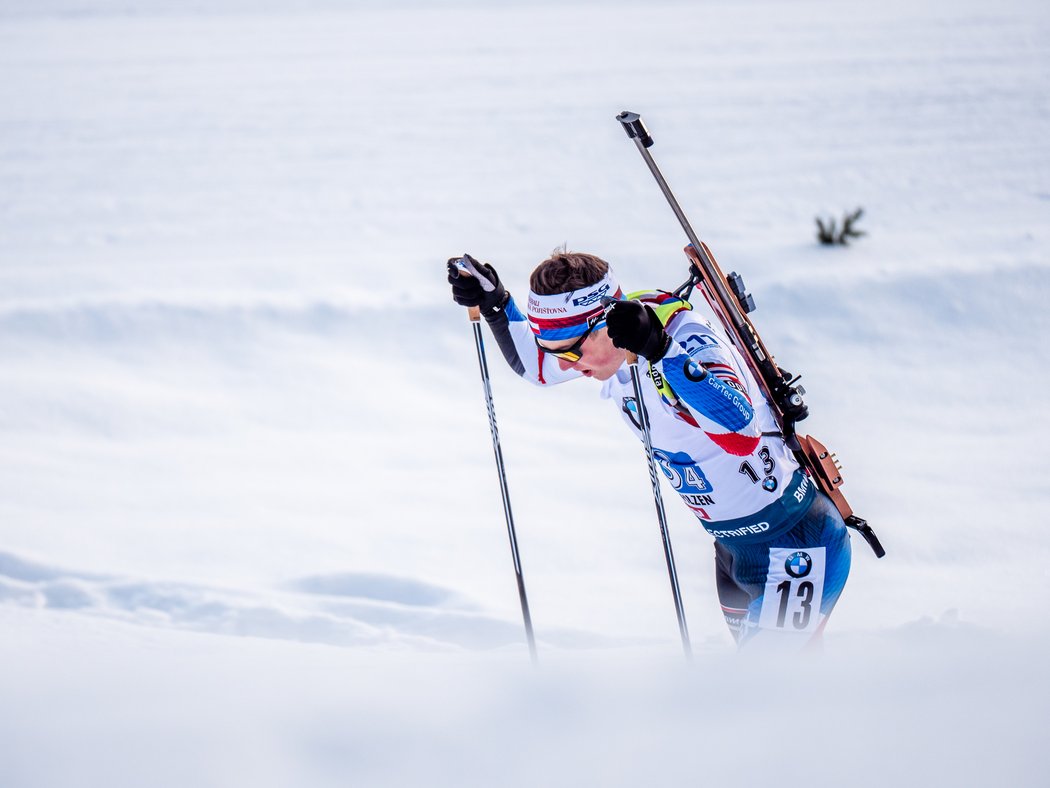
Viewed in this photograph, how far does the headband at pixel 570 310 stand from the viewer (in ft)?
9.70

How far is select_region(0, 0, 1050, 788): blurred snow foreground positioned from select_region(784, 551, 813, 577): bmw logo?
2.58ft

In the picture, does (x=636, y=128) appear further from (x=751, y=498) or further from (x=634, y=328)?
(x=751, y=498)

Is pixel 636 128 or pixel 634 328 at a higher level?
pixel 636 128

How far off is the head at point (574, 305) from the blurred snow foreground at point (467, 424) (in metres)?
1.02

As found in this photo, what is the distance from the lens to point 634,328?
2.66m

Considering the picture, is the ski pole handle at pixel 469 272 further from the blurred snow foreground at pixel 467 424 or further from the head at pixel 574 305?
the blurred snow foreground at pixel 467 424

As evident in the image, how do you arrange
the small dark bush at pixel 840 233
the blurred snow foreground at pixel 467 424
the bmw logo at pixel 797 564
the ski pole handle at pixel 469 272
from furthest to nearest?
the small dark bush at pixel 840 233, the ski pole handle at pixel 469 272, the bmw logo at pixel 797 564, the blurred snow foreground at pixel 467 424

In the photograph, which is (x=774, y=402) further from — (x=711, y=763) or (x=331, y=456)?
(x=331, y=456)

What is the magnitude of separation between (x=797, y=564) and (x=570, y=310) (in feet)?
3.32

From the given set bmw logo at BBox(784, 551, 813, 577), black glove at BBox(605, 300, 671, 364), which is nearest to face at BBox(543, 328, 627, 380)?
black glove at BBox(605, 300, 671, 364)

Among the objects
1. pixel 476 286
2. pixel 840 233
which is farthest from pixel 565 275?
pixel 840 233

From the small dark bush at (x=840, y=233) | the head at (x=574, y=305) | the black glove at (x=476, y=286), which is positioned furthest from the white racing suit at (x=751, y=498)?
the small dark bush at (x=840, y=233)

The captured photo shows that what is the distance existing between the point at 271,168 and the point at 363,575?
32.3 ft

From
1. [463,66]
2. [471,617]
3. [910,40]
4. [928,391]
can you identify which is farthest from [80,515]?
[910,40]
